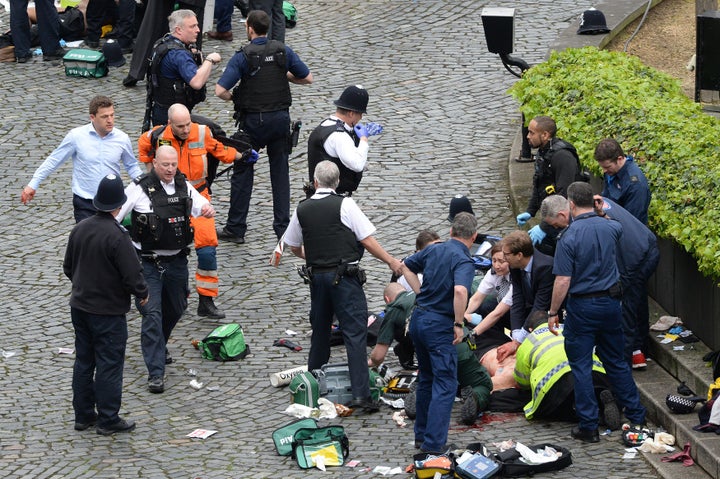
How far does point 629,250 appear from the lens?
10383mm

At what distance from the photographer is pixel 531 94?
14.0 metres

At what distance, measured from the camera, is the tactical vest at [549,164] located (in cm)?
1176

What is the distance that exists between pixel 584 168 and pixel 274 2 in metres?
6.32

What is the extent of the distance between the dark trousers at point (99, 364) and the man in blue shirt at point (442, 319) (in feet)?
7.20

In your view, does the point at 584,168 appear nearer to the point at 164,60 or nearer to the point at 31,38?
the point at 164,60

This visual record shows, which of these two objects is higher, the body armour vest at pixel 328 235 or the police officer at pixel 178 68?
the police officer at pixel 178 68

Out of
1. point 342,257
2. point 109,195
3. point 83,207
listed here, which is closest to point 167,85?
point 83,207

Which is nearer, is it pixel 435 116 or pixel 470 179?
pixel 470 179

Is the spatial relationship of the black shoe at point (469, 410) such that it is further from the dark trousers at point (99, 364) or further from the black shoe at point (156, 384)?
the dark trousers at point (99, 364)

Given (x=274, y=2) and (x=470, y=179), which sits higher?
(x=274, y=2)

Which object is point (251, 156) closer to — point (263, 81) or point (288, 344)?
point (263, 81)

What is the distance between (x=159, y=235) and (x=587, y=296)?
3.34 meters

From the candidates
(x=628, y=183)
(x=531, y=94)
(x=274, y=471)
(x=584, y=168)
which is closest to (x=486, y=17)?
(x=531, y=94)

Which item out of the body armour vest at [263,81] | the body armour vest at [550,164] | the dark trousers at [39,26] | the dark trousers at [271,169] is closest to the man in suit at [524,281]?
the body armour vest at [550,164]
